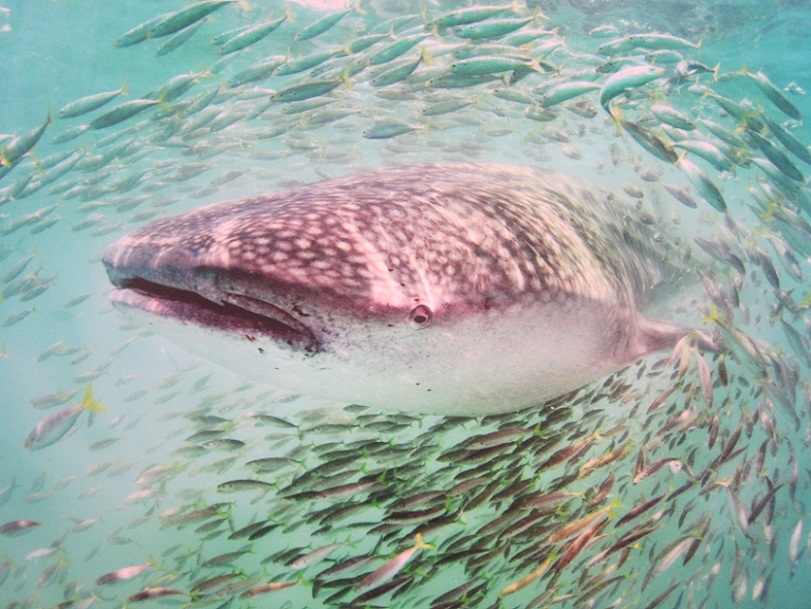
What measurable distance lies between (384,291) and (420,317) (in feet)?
0.60

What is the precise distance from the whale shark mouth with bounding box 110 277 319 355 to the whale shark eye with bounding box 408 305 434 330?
36 cm

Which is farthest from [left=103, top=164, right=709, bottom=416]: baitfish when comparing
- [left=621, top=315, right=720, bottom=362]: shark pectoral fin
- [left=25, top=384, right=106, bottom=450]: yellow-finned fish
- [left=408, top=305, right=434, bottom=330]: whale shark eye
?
[left=25, top=384, right=106, bottom=450]: yellow-finned fish

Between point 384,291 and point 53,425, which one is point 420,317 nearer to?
point 384,291

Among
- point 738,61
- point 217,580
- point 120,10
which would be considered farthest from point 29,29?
point 738,61

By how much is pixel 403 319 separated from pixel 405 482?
296 centimetres

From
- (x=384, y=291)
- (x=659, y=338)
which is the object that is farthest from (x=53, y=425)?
(x=659, y=338)

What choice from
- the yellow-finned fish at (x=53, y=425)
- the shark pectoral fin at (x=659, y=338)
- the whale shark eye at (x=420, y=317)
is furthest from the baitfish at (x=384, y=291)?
the yellow-finned fish at (x=53, y=425)

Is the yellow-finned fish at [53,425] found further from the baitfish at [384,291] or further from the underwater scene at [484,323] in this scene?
the baitfish at [384,291]

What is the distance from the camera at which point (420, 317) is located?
1.86 m

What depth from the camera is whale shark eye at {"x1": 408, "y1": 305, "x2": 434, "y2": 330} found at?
6.04ft

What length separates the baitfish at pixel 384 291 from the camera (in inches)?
68.4

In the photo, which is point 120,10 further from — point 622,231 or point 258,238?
point 258,238

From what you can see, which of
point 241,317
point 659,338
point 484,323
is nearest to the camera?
point 241,317

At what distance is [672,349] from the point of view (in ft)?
12.9
